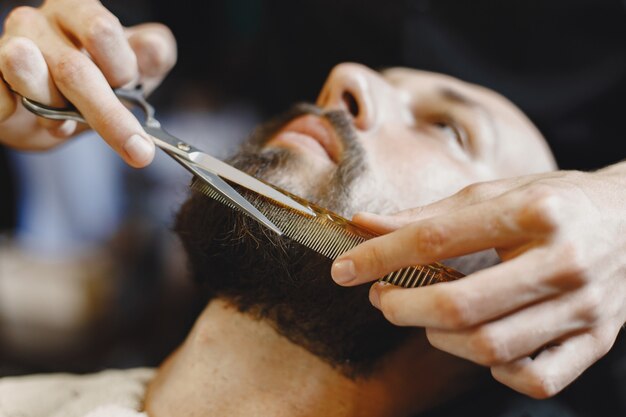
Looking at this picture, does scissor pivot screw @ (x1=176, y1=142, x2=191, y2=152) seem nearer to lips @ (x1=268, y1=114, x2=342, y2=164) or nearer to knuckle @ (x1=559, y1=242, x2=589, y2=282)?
lips @ (x1=268, y1=114, x2=342, y2=164)

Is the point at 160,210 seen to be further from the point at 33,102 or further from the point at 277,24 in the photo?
the point at 33,102

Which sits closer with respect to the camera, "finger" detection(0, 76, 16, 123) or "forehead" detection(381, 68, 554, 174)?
"finger" detection(0, 76, 16, 123)

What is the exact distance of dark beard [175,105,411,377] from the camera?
1162mm

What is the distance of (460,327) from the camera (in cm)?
78

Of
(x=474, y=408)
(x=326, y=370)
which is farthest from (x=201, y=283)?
(x=474, y=408)

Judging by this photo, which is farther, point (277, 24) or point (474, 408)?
point (277, 24)

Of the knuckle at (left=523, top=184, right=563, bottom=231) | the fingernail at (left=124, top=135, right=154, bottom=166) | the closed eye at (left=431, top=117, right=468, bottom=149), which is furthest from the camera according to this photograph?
the closed eye at (left=431, top=117, right=468, bottom=149)

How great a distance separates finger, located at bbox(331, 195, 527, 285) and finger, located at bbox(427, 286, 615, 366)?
0.10m

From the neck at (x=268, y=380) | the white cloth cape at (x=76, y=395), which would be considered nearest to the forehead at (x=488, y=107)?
the neck at (x=268, y=380)

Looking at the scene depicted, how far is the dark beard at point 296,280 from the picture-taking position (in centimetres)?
116

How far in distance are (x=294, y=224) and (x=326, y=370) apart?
0.36m

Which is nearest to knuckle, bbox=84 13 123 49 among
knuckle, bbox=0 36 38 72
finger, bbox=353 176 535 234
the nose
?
knuckle, bbox=0 36 38 72

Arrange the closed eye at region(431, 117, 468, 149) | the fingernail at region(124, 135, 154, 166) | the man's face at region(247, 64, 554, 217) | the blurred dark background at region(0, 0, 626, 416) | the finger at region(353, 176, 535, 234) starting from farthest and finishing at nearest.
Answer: the blurred dark background at region(0, 0, 626, 416) → the closed eye at region(431, 117, 468, 149) → the man's face at region(247, 64, 554, 217) → the fingernail at region(124, 135, 154, 166) → the finger at region(353, 176, 535, 234)

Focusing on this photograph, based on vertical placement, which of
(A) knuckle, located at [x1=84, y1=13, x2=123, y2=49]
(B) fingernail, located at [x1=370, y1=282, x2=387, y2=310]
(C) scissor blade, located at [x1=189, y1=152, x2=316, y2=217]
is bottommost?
(B) fingernail, located at [x1=370, y1=282, x2=387, y2=310]
